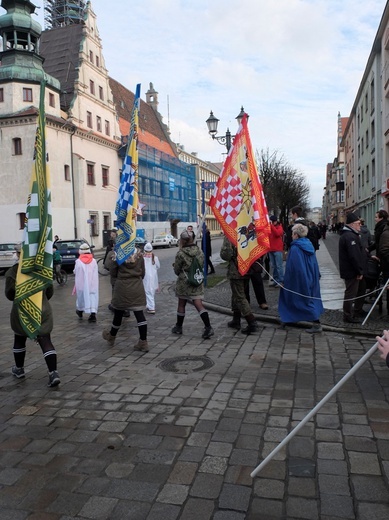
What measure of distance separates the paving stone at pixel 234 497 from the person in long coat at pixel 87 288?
21.2ft

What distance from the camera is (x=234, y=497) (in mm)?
2893

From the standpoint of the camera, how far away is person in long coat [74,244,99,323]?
9.04m

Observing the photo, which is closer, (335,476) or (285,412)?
(335,476)

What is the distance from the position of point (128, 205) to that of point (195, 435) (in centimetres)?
356

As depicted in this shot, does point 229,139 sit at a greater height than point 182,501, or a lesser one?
greater

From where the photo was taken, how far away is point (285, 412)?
421 cm

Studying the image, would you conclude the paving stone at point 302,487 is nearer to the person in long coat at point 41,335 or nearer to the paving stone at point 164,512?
the paving stone at point 164,512

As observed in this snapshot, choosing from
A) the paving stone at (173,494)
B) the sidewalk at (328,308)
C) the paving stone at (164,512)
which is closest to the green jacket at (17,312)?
the paving stone at (173,494)

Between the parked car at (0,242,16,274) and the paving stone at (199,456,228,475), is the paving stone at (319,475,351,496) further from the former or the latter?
the parked car at (0,242,16,274)

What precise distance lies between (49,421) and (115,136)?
4299cm

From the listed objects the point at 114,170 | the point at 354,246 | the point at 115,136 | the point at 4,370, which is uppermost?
the point at 115,136

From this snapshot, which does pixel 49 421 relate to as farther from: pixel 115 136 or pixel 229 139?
pixel 115 136

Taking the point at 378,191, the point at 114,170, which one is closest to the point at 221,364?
the point at 378,191

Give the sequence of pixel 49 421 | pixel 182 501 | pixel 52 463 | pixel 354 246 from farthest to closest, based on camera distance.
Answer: pixel 354 246, pixel 49 421, pixel 52 463, pixel 182 501
